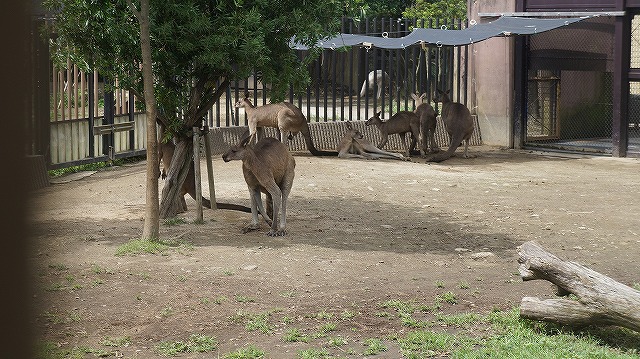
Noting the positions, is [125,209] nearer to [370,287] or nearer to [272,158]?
[272,158]

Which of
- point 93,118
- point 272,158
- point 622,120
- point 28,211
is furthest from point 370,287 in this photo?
point 622,120

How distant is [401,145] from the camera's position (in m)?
17.1

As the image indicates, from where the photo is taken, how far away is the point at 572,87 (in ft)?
56.2

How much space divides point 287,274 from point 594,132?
12810 millimetres

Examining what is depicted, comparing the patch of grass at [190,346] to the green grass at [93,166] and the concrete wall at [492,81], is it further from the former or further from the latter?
the concrete wall at [492,81]

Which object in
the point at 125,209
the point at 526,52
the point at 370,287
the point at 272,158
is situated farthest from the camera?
the point at 526,52

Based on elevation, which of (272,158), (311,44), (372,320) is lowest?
(372,320)

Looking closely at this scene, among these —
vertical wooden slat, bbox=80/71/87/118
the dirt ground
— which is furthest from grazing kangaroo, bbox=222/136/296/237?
vertical wooden slat, bbox=80/71/87/118

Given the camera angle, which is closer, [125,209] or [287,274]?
[287,274]

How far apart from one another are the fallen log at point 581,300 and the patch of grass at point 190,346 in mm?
1961

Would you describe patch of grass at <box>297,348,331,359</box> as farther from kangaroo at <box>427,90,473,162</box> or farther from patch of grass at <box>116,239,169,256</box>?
kangaroo at <box>427,90,473,162</box>

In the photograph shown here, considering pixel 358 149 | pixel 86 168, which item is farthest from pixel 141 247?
pixel 358 149

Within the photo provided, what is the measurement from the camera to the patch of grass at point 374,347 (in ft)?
15.7

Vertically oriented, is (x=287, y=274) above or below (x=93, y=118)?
below
